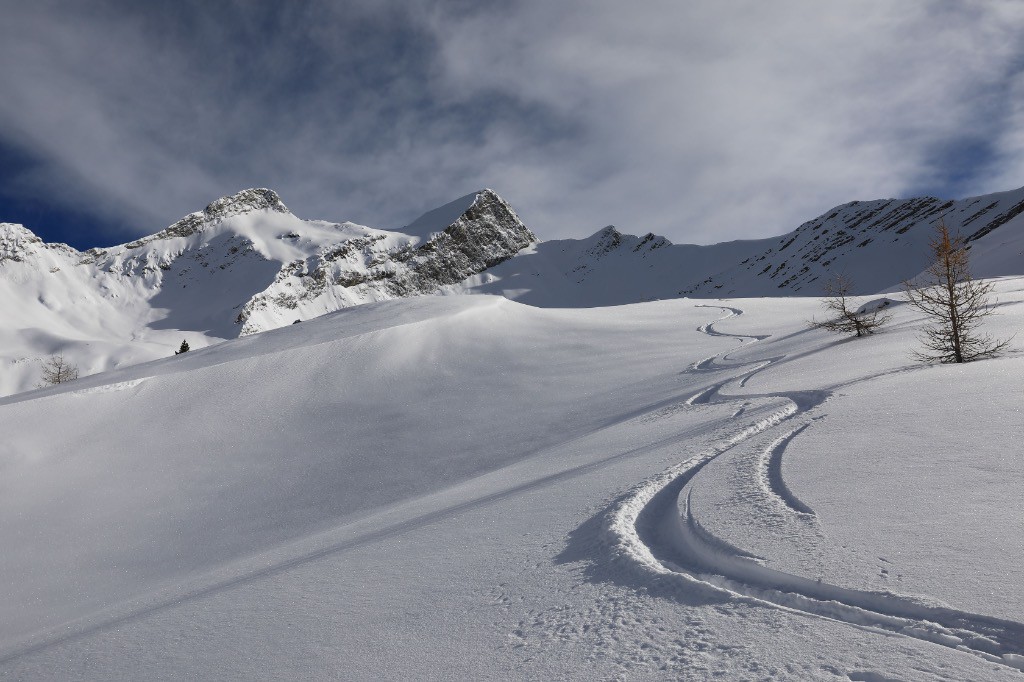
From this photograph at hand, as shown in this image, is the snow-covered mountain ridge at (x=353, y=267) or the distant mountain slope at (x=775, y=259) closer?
the distant mountain slope at (x=775, y=259)

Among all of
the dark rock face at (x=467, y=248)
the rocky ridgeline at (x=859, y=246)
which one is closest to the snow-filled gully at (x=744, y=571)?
the rocky ridgeline at (x=859, y=246)

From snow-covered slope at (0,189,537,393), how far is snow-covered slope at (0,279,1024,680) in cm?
9415

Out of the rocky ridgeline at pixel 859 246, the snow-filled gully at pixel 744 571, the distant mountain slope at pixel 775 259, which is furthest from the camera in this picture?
the rocky ridgeline at pixel 859 246

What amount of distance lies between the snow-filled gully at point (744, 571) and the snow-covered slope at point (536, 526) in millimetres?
15

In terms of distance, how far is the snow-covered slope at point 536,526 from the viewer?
2252 millimetres

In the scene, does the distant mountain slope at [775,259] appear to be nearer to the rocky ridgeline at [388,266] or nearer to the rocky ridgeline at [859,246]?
the rocky ridgeline at [859,246]

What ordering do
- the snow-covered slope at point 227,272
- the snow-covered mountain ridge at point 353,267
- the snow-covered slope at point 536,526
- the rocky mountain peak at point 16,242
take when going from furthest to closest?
the rocky mountain peak at point 16,242 < the snow-covered slope at point 227,272 < the snow-covered mountain ridge at point 353,267 < the snow-covered slope at point 536,526

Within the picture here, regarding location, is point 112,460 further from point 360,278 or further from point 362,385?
point 360,278

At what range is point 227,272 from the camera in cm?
13938

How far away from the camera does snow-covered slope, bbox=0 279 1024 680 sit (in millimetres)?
2252

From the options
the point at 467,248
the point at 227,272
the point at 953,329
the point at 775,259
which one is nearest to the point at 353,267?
the point at 227,272

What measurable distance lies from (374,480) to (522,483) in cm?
343

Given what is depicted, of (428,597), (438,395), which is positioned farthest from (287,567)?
(438,395)

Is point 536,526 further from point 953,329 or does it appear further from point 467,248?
point 467,248
